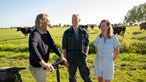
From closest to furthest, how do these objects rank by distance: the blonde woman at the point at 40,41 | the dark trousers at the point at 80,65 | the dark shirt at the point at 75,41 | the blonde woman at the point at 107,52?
the blonde woman at the point at 40,41, the blonde woman at the point at 107,52, the dark shirt at the point at 75,41, the dark trousers at the point at 80,65

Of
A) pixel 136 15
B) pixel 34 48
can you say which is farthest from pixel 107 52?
pixel 136 15

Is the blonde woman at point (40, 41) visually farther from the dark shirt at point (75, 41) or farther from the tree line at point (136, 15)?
the tree line at point (136, 15)

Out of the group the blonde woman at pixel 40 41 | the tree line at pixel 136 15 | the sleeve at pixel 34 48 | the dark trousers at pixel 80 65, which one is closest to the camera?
the sleeve at pixel 34 48

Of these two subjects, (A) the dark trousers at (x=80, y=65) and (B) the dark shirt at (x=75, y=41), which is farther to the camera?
(A) the dark trousers at (x=80, y=65)

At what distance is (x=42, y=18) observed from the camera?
4.54 m

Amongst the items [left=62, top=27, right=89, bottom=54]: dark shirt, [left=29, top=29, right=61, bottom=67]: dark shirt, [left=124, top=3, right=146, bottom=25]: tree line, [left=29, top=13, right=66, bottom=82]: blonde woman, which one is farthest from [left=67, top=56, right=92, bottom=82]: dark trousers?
[left=124, top=3, right=146, bottom=25]: tree line

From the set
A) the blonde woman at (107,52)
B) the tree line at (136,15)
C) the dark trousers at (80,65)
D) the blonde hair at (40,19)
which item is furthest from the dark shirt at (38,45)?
the tree line at (136,15)

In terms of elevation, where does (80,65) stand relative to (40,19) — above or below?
below

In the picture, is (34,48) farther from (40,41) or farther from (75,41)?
(75,41)

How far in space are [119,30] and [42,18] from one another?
92.8ft

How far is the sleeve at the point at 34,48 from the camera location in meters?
4.17

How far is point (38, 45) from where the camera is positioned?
15.0ft

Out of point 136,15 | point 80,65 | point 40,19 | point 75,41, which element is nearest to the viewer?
point 40,19

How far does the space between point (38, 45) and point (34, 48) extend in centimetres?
32
